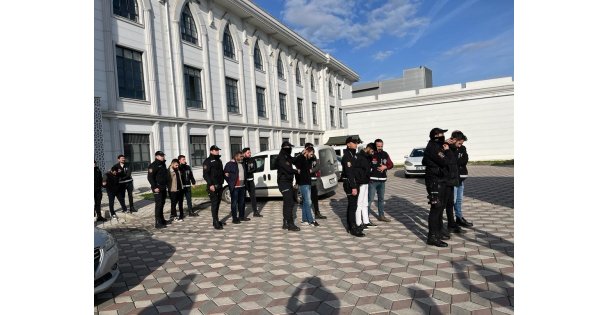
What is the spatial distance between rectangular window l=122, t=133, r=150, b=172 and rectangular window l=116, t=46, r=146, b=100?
1.94 meters

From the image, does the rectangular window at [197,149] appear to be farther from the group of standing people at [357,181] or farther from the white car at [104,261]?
the white car at [104,261]

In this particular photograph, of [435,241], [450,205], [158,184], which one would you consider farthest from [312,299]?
[158,184]

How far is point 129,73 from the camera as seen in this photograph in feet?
54.9

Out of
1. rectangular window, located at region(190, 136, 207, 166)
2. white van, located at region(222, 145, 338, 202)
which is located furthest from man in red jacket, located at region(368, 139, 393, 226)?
rectangular window, located at region(190, 136, 207, 166)

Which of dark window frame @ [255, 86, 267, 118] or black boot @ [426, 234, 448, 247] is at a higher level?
dark window frame @ [255, 86, 267, 118]

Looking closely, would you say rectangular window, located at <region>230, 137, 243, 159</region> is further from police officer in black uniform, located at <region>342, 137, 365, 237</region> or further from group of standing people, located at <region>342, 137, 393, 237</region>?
police officer in black uniform, located at <region>342, 137, 365, 237</region>

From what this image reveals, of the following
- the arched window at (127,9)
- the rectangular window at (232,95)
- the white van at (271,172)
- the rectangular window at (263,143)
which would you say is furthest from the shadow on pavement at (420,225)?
the rectangular window at (263,143)

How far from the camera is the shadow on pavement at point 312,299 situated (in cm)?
350

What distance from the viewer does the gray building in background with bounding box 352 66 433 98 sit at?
75250mm

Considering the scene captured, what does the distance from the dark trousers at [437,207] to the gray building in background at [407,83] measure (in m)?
74.0
